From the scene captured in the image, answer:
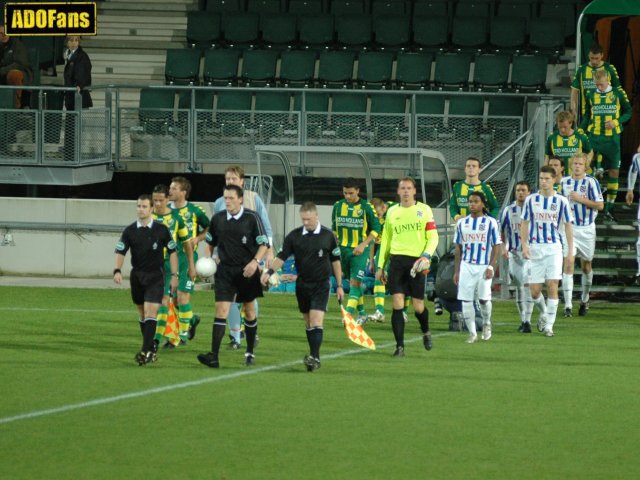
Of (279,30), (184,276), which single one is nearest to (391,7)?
(279,30)

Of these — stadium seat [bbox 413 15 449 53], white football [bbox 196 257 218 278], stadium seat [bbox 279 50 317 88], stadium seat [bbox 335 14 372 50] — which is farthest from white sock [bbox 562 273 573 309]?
stadium seat [bbox 335 14 372 50]

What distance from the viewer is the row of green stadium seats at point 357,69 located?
86.4 feet

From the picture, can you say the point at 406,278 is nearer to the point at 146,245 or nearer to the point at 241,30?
the point at 146,245

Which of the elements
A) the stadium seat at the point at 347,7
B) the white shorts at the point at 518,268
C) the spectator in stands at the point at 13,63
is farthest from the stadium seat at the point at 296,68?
the white shorts at the point at 518,268

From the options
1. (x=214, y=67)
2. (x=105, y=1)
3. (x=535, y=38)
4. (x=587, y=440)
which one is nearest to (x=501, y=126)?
(x=535, y=38)

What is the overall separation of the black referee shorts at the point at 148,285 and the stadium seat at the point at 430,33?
603 inches

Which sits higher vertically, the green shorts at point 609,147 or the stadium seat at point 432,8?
the stadium seat at point 432,8

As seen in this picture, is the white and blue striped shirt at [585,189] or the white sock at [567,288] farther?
the white and blue striped shirt at [585,189]

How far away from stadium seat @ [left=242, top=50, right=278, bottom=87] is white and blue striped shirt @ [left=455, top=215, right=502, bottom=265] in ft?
38.1

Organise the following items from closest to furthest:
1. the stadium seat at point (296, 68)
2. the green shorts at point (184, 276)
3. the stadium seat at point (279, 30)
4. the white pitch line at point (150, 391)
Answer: the white pitch line at point (150, 391) → the green shorts at point (184, 276) → the stadium seat at point (296, 68) → the stadium seat at point (279, 30)

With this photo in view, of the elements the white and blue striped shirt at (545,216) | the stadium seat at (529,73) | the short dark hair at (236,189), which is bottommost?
the white and blue striped shirt at (545,216)

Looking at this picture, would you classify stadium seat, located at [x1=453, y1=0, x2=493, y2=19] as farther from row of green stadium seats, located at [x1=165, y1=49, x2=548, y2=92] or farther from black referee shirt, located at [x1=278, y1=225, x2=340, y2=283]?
black referee shirt, located at [x1=278, y1=225, x2=340, y2=283]

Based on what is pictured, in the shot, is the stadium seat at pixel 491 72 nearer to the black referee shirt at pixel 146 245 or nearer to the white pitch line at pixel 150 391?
the white pitch line at pixel 150 391

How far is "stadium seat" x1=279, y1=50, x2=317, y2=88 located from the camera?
26875 millimetres
